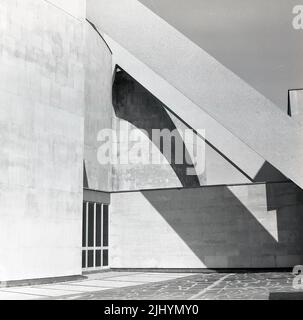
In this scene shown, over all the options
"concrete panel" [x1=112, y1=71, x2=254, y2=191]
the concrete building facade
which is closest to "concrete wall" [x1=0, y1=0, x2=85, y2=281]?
the concrete building facade

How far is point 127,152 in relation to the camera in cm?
2400

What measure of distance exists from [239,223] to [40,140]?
28.0 feet

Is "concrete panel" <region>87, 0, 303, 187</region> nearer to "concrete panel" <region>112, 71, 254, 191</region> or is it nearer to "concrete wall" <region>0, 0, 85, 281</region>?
"concrete wall" <region>0, 0, 85, 281</region>

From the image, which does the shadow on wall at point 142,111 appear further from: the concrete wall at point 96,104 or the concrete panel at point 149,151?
the concrete wall at point 96,104

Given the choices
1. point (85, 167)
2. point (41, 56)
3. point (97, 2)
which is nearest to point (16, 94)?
point (41, 56)

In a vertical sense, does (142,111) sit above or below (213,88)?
above

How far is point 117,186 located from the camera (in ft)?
76.9

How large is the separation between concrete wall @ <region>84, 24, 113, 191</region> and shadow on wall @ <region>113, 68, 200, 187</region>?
3.35 ft

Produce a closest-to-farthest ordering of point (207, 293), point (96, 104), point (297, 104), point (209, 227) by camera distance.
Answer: point (207, 293), point (209, 227), point (297, 104), point (96, 104)

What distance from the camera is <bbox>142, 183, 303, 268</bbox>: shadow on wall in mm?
18141

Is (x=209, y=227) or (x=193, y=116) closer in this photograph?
(x=209, y=227)

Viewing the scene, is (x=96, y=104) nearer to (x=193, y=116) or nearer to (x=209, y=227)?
(x=193, y=116)

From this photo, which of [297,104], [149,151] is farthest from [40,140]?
[297,104]

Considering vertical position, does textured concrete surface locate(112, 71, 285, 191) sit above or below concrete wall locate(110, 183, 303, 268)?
above
